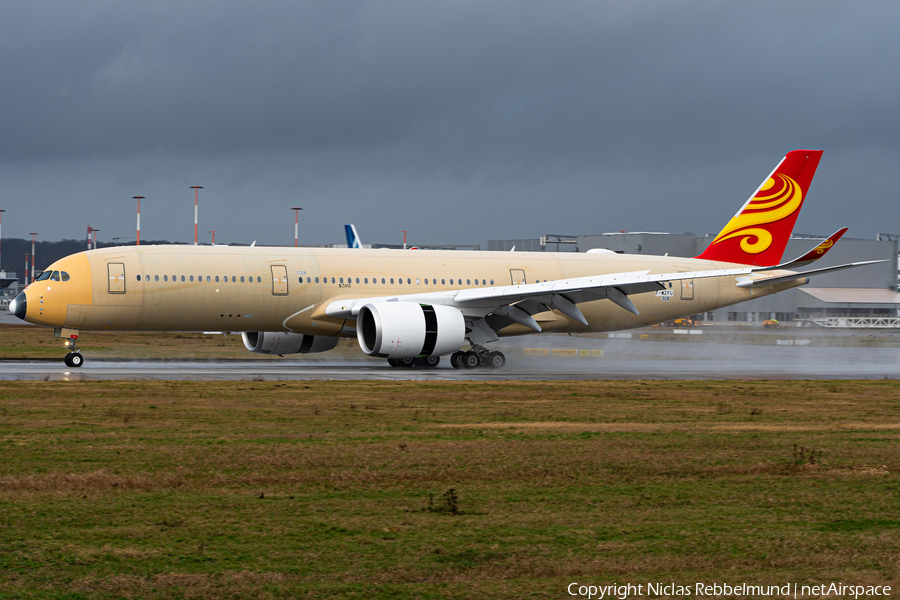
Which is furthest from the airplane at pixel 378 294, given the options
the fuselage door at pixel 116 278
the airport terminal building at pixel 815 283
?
the airport terminal building at pixel 815 283

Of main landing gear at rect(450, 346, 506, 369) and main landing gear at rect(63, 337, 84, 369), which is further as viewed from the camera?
main landing gear at rect(450, 346, 506, 369)

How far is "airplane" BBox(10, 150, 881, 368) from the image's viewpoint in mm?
28219

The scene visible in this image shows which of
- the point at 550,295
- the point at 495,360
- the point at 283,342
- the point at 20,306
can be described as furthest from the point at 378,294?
the point at 20,306

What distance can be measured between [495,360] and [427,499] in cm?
2256

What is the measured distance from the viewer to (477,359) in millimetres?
31484

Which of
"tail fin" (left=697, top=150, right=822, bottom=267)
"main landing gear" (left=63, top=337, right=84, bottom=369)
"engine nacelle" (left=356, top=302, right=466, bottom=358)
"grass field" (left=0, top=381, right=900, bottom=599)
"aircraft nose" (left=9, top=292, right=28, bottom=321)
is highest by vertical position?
"tail fin" (left=697, top=150, right=822, bottom=267)

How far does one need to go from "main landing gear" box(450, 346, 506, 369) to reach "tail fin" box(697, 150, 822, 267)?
34.4 feet

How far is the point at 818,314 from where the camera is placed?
95.6 metres

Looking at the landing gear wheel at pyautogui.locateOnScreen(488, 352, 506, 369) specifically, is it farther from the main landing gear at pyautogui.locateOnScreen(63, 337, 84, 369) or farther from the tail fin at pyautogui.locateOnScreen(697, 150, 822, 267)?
the main landing gear at pyautogui.locateOnScreen(63, 337, 84, 369)

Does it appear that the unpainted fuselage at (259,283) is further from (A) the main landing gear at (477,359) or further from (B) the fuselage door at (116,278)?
(A) the main landing gear at (477,359)

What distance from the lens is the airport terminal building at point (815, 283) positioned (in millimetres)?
92750

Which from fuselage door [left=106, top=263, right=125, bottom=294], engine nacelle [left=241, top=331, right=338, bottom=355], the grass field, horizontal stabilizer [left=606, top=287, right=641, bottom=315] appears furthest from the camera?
engine nacelle [left=241, top=331, right=338, bottom=355]

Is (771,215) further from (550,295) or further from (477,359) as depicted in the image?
(477,359)

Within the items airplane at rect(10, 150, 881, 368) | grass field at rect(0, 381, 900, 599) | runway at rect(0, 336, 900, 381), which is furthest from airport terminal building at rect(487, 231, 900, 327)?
grass field at rect(0, 381, 900, 599)
